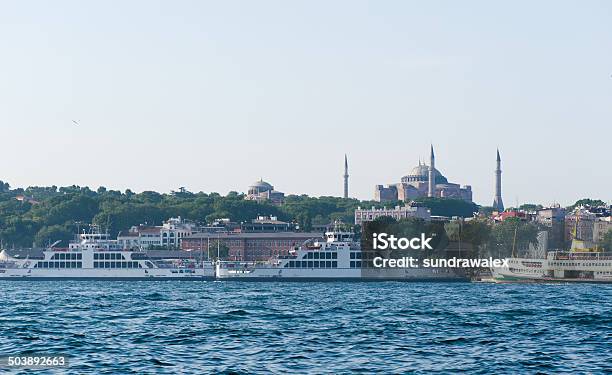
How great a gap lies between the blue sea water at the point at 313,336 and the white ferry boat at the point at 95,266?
2231 inches

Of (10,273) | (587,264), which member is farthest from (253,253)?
(587,264)

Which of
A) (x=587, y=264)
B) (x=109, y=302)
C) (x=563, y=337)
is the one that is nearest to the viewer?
(x=563, y=337)

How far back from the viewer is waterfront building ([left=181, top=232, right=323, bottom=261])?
572 feet

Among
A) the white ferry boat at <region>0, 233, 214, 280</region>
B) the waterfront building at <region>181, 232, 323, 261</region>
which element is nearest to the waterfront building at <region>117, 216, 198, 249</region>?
the waterfront building at <region>181, 232, 323, 261</region>

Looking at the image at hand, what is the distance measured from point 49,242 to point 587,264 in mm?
83110

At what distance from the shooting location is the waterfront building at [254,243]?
174375mm

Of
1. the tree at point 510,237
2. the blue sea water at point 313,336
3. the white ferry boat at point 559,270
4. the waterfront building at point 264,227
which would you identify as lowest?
the blue sea water at point 313,336

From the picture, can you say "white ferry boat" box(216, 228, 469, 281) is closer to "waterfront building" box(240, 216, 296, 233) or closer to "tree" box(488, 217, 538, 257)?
"tree" box(488, 217, 538, 257)

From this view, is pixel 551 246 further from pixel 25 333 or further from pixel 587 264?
pixel 25 333

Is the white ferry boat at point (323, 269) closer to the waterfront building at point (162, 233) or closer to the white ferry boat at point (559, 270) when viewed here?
the white ferry boat at point (559, 270)

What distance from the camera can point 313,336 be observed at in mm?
43562

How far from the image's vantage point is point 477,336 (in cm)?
4347

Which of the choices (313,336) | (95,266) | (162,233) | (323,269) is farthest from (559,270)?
(162,233)

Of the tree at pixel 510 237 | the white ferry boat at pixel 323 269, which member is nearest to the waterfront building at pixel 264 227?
the tree at pixel 510 237
